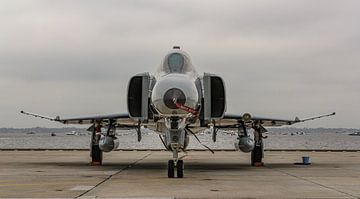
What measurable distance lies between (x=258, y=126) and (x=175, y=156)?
723 centimetres

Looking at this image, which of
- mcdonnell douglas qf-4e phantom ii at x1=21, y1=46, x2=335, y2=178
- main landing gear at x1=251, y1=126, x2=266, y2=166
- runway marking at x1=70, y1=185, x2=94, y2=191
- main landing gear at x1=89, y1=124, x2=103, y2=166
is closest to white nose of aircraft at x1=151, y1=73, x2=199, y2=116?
mcdonnell douglas qf-4e phantom ii at x1=21, y1=46, x2=335, y2=178

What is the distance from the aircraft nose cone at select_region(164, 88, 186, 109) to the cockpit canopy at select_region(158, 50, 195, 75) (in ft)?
7.28

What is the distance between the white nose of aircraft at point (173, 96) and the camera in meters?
13.1

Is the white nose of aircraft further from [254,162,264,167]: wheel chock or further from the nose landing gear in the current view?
[254,162,264,167]: wheel chock

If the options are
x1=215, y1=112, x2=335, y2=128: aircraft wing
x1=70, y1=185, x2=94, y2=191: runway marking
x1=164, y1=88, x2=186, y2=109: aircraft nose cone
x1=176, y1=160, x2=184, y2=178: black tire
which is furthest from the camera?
x1=215, y1=112, x2=335, y2=128: aircraft wing

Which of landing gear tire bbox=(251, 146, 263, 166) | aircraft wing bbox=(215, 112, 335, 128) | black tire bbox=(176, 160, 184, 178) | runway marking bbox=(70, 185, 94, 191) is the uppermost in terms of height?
aircraft wing bbox=(215, 112, 335, 128)

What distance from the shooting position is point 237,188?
39.4 ft

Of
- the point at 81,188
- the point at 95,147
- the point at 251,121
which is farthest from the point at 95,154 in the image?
the point at 81,188

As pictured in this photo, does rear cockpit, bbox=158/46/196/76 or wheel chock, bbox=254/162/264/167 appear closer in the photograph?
rear cockpit, bbox=158/46/196/76

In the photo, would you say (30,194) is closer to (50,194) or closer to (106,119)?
(50,194)

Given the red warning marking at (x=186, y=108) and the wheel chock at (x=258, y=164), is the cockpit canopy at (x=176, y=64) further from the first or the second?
the wheel chock at (x=258, y=164)

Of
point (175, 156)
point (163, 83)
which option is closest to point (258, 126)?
point (175, 156)

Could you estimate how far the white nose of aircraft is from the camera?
1306cm

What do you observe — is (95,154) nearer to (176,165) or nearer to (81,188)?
(176,165)
